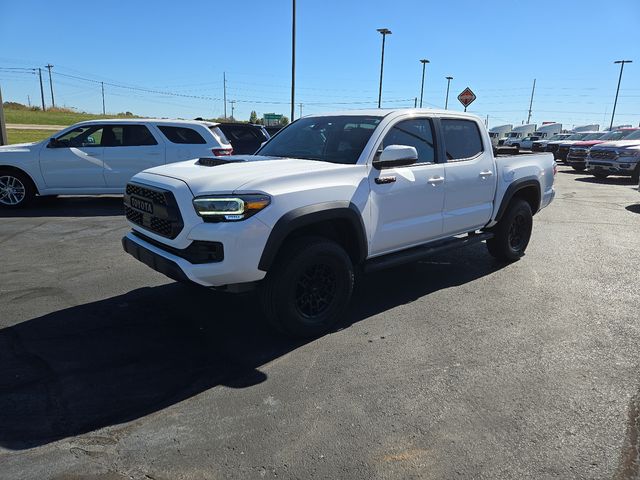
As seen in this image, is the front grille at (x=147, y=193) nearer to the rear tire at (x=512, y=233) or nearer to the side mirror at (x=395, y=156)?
the side mirror at (x=395, y=156)

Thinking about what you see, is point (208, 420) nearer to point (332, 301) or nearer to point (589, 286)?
point (332, 301)

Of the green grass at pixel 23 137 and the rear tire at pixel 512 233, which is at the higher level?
the green grass at pixel 23 137

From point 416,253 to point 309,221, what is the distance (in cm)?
153

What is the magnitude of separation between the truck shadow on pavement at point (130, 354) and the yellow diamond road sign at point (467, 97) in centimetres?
1917

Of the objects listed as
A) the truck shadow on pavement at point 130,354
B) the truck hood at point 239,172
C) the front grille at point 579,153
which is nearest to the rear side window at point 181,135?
the truck shadow on pavement at point 130,354

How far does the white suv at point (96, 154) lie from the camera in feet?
29.5

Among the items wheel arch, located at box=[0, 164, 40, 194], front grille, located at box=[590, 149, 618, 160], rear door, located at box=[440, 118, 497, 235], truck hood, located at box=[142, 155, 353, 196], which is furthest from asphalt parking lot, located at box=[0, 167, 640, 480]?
front grille, located at box=[590, 149, 618, 160]

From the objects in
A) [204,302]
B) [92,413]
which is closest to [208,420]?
[92,413]

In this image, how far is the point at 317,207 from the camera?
3.70 meters

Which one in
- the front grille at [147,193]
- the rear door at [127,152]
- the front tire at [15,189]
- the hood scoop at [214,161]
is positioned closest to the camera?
the front grille at [147,193]

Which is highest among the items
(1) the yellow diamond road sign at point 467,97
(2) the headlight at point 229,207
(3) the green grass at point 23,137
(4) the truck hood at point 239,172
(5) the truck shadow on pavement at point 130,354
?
(1) the yellow diamond road sign at point 467,97

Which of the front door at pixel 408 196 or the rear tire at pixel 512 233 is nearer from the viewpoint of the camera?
the front door at pixel 408 196

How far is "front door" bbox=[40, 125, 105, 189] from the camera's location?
29.8ft

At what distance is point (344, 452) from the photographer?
2.57m
